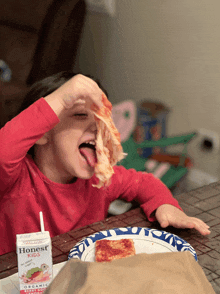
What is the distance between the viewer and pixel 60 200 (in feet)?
3.61

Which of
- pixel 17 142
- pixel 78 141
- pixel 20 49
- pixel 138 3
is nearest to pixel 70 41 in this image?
pixel 20 49

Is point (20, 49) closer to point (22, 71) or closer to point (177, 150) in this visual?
point (22, 71)

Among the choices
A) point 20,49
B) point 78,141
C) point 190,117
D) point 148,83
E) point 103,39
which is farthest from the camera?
point 190,117

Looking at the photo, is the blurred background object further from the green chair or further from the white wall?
the green chair

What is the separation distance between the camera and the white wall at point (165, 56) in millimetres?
1686

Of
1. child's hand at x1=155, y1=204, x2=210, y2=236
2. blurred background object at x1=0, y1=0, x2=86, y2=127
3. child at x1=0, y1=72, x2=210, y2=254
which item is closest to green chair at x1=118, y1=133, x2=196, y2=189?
blurred background object at x1=0, y1=0, x2=86, y2=127

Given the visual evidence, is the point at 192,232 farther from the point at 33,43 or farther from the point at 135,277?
the point at 33,43

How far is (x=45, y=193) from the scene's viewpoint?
1.08m

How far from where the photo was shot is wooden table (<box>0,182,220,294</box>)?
2.51 ft

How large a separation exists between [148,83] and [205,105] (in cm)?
39

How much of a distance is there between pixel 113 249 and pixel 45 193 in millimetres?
380

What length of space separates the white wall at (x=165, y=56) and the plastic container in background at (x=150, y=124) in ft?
0.15

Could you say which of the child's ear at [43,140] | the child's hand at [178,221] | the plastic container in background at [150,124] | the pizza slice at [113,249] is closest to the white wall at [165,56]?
the plastic container in background at [150,124]

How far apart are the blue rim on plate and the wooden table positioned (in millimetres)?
51
